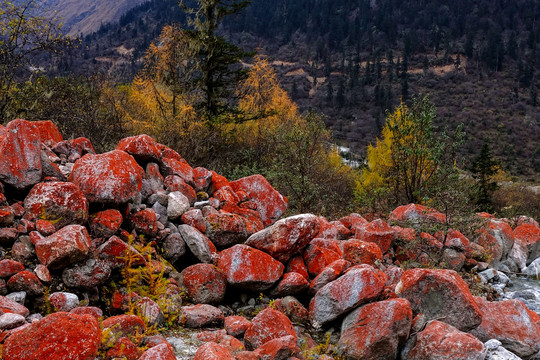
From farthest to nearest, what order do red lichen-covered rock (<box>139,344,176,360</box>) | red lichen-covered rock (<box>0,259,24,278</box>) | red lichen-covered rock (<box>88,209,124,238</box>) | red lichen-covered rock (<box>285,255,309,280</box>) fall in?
red lichen-covered rock (<box>285,255,309,280</box>) → red lichen-covered rock (<box>88,209,124,238</box>) → red lichen-covered rock (<box>0,259,24,278</box>) → red lichen-covered rock (<box>139,344,176,360</box>)

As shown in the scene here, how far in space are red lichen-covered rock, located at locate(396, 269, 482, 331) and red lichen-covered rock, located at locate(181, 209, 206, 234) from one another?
11.9 feet

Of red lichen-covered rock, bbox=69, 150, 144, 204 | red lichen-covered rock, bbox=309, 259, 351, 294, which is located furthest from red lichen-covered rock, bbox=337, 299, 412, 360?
red lichen-covered rock, bbox=69, 150, 144, 204

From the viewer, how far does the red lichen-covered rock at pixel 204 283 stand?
5.79 meters

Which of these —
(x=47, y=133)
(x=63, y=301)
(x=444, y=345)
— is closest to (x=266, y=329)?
(x=444, y=345)

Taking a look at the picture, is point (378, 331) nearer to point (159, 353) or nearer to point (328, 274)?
point (328, 274)

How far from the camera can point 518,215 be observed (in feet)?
49.4

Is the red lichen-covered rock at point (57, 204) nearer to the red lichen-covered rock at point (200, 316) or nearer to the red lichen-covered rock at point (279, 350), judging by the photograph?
the red lichen-covered rock at point (200, 316)

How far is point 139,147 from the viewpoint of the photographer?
23.8 feet

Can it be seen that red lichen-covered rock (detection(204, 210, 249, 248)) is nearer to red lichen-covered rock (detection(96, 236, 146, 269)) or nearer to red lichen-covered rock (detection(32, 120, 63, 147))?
red lichen-covered rock (detection(96, 236, 146, 269))

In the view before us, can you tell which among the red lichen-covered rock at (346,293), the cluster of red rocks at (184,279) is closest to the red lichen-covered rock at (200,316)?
the cluster of red rocks at (184,279)

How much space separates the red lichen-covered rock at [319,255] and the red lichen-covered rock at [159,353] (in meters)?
3.52

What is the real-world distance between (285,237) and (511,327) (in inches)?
151

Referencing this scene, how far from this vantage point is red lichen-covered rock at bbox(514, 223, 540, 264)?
12.1m

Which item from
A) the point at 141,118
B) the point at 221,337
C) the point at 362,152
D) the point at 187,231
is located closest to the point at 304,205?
the point at 187,231
